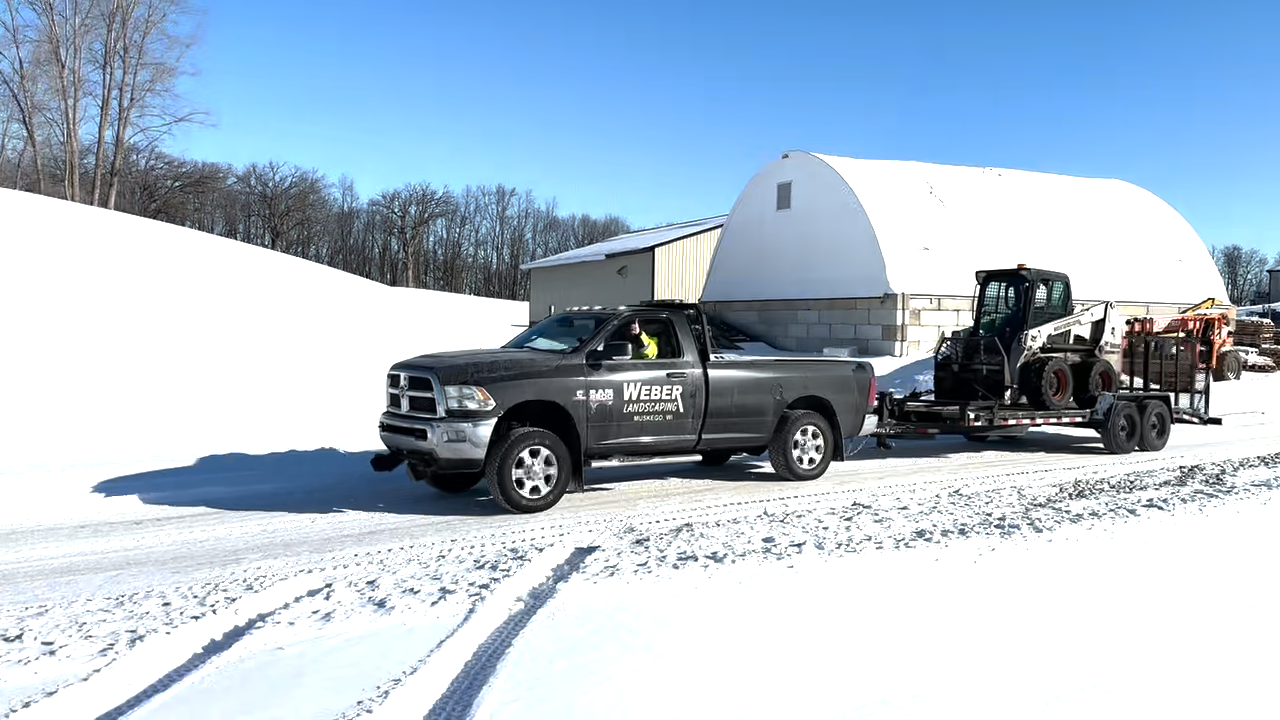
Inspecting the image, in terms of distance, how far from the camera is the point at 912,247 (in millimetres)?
24828

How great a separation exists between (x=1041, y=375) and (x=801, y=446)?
16.2ft

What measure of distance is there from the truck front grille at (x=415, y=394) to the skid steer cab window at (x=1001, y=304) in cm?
859

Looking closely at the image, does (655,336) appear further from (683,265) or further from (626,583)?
(683,265)

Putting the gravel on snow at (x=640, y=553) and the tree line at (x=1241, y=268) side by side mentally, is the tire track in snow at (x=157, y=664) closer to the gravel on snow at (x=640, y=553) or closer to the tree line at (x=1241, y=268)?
the gravel on snow at (x=640, y=553)

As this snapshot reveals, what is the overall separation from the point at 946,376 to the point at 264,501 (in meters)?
9.40

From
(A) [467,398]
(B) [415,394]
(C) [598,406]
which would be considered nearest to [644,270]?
(C) [598,406]

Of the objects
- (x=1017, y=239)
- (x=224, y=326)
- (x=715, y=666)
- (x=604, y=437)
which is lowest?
(x=715, y=666)

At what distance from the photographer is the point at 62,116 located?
156 ft

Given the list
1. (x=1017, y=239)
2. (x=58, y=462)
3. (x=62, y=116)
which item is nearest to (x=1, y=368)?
(x=58, y=462)

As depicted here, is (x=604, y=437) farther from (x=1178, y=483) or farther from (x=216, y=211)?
(x=216, y=211)

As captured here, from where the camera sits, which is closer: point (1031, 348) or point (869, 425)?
point (869, 425)

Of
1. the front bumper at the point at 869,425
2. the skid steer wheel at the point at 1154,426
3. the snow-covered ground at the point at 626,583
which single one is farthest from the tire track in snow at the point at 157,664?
the skid steer wheel at the point at 1154,426

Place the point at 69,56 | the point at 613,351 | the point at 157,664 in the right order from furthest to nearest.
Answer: the point at 69,56, the point at 613,351, the point at 157,664

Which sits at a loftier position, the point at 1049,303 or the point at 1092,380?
the point at 1049,303
